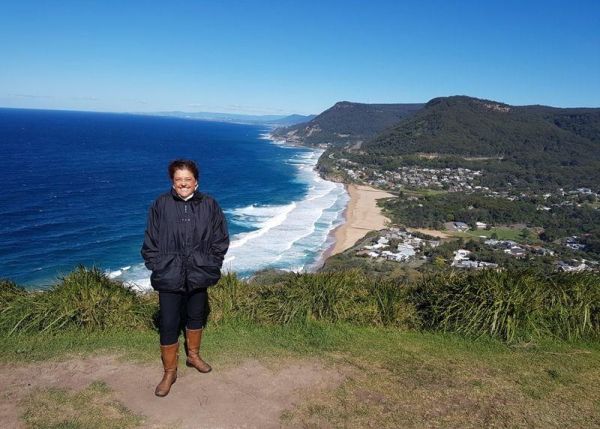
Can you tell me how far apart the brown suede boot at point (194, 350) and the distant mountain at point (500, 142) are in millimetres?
75758

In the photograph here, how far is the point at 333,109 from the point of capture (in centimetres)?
19975

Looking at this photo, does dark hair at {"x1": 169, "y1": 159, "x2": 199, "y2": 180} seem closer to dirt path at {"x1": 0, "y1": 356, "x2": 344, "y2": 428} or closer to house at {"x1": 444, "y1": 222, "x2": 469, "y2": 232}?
dirt path at {"x1": 0, "y1": 356, "x2": 344, "y2": 428}

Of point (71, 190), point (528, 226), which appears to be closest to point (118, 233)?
point (71, 190)

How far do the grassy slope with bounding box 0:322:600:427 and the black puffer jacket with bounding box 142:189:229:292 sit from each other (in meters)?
1.22

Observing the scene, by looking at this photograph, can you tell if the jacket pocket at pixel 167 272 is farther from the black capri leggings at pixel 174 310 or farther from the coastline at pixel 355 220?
the coastline at pixel 355 220

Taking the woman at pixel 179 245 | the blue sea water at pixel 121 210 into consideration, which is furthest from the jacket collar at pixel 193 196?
the blue sea water at pixel 121 210

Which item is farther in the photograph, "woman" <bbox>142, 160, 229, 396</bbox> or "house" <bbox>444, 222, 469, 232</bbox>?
"house" <bbox>444, 222, 469, 232</bbox>

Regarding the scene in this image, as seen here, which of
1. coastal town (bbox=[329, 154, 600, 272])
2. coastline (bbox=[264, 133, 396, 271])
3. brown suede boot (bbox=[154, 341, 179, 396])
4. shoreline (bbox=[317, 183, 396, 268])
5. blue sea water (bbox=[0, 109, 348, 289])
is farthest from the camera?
shoreline (bbox=[317, 183, 396, 268])

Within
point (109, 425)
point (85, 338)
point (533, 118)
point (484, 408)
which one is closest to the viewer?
point (109, 425)

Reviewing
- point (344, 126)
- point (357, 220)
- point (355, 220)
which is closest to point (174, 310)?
point (355, 220)

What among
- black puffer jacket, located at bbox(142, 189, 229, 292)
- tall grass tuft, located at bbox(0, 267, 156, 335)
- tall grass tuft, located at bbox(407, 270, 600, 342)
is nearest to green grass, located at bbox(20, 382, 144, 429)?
black puffer jacket, located at bbox(142, 189, 229, 292)

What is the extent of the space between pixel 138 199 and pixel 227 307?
4369 cm

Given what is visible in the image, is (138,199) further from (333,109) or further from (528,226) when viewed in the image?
(333,109)

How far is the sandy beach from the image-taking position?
3506 cm
